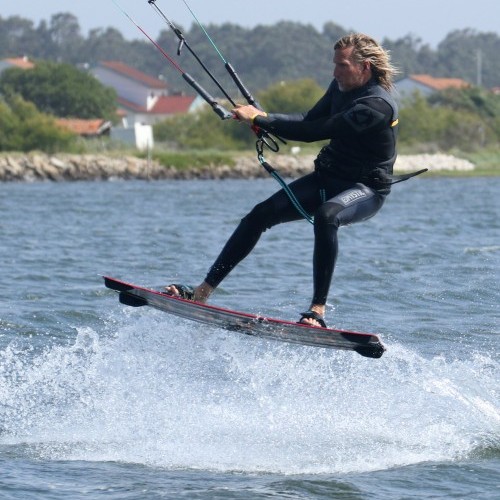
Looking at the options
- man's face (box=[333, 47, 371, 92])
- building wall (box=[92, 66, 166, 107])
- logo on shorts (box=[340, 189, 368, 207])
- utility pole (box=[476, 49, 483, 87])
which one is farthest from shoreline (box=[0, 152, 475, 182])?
utility pole (box=[476, 49, 483, 87])

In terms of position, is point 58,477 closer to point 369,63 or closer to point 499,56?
point 369,63

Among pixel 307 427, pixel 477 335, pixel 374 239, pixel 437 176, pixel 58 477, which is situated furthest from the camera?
pixel 437 176

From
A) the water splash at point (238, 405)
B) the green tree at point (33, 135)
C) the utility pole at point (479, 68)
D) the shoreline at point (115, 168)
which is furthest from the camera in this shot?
the utility pole at point (479, 68)

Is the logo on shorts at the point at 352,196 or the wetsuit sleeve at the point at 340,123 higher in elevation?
the wetsuit sleeve at the point at 340,123

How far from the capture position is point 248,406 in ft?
28.2

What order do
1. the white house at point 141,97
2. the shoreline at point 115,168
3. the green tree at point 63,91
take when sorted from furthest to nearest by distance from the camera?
the white house at point 141,97 → the green tree at point 63,91 → the shoreline at point 115,168

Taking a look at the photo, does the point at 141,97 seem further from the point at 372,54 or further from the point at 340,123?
the point at 340,123

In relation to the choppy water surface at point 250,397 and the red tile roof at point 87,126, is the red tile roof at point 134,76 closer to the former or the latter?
the red tile roof at point 87,126

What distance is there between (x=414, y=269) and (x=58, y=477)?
9.51m

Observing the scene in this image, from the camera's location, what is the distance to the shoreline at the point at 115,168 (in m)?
51.0

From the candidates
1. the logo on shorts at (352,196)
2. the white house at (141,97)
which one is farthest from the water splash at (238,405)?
the white house at (141,97)

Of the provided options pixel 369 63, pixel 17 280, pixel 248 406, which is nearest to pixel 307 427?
pixel 248 406

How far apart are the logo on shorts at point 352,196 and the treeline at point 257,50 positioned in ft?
401

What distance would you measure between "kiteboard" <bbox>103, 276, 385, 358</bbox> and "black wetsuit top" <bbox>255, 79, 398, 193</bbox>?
1.00m
